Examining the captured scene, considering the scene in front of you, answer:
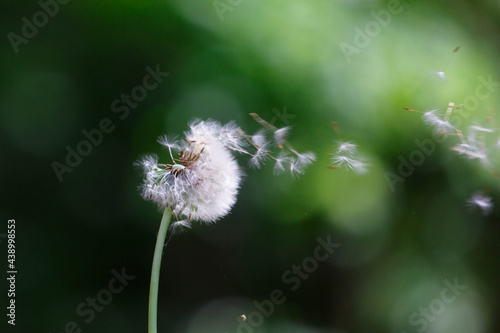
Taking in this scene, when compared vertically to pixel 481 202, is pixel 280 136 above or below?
above

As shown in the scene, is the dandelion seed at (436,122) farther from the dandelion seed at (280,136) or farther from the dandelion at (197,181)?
the dandelion at (197,181)

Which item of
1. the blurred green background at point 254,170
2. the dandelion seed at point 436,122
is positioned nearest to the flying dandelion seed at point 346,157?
the blurred green background at point 254,170

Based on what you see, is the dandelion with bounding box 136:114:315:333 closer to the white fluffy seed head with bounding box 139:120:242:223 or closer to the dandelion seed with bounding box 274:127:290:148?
the white fluffy seed head with bounding box 139:120:242:223

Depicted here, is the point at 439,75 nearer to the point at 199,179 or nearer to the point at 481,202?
the point at 481,202

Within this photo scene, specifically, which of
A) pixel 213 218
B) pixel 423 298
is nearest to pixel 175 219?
pixel 213 218

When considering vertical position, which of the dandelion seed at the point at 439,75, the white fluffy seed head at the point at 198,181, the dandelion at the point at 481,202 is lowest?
the dandelion at the point at 481,202

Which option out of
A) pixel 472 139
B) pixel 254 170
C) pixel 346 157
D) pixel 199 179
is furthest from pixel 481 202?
pixel 199 179

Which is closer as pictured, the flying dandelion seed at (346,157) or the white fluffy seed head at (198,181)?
the white fluffy seed head at (198,181)
